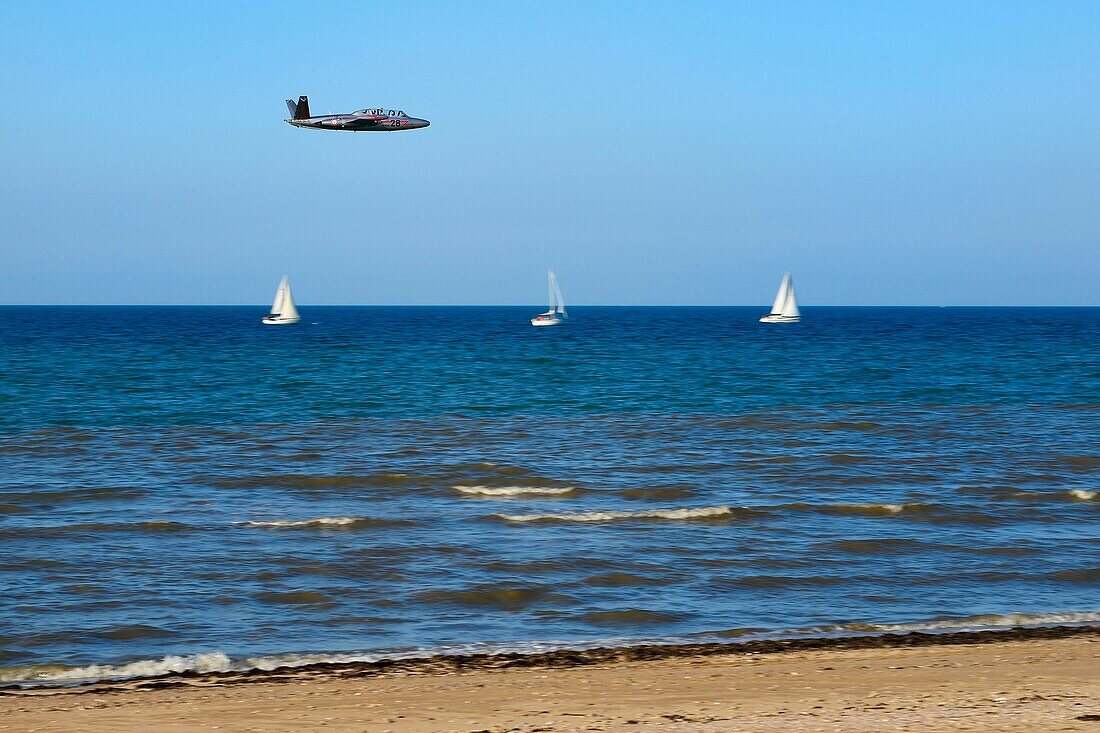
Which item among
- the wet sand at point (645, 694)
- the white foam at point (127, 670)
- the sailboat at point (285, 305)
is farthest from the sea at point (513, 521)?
the sailboat at point (285, 305)

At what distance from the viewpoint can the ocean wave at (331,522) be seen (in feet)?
72.5

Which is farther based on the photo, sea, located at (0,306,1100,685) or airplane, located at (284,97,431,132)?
airplane, located at (284,97,431,132)

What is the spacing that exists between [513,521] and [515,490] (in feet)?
12.9

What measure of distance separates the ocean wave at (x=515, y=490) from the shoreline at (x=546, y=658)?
12.0 metres

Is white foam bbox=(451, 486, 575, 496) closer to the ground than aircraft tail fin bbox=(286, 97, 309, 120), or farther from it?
closer to the ground

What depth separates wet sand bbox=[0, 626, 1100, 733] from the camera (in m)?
10.5

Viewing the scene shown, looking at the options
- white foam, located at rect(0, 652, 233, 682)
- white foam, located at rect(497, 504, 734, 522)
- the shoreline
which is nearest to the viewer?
the shoreline

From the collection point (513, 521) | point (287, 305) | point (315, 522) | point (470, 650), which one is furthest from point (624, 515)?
point (287, 305)

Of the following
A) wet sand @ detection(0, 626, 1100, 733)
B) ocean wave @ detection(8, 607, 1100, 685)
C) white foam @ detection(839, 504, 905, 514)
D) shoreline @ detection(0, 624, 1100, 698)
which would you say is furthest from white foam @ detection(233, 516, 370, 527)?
white foam @ detection(839, 504, 905, 514)

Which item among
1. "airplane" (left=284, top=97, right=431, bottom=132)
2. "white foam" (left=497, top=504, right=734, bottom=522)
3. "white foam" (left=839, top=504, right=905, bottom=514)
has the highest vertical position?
"airplane" (left=284, top=97, right=431, bottom=132)

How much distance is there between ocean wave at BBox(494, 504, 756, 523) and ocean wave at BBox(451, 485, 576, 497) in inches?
107

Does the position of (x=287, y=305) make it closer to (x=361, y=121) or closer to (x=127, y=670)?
(x=361, y=121)

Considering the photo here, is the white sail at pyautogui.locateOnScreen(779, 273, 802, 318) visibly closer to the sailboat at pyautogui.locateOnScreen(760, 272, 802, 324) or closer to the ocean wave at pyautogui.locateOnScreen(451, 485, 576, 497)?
the sailboat at pyautogui.locateOnScreen(760, 272, 802, 324)

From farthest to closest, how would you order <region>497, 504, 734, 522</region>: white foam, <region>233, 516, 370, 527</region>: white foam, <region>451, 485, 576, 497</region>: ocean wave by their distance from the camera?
<region>451, 485, 576, 497</region>: ocean wave → <region>497, 504, 734, 522</region>: white foam → <region>233, 516, 370, 527</region>: white foam
